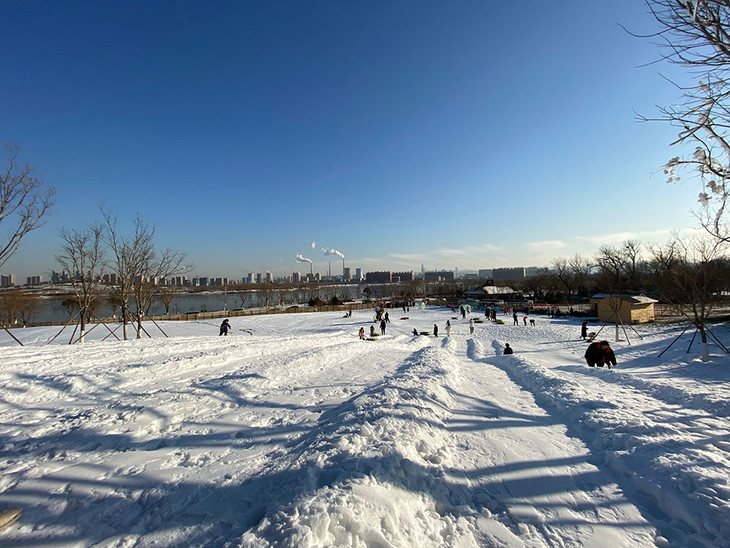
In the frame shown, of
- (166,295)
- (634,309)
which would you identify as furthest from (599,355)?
(166,295)

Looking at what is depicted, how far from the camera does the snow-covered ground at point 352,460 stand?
10.7 ft

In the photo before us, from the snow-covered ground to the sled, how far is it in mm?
71

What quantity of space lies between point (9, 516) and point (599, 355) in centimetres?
1553

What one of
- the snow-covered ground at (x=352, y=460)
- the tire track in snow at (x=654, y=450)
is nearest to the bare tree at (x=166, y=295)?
the snow-covered ground at (x=352, y=460)

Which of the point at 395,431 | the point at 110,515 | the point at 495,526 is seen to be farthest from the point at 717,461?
the point at 110,515

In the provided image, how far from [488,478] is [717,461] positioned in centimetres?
320

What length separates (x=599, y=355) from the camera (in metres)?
12.2

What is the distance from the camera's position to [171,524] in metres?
3.32

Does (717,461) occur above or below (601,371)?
above

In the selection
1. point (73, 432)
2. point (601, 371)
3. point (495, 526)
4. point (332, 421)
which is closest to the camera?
point (495, 526)

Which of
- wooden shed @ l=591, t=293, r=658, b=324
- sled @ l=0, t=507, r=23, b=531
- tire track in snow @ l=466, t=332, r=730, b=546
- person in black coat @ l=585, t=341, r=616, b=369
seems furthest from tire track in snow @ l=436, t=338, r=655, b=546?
wooden shed @ l=591, t=293, r=658, b=324

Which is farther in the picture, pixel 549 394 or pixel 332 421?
pixel 549 394

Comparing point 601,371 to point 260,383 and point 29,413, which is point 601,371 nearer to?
point 260,383

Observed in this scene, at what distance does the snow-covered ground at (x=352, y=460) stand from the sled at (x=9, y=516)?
7cm
